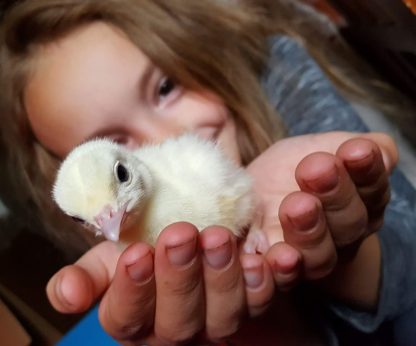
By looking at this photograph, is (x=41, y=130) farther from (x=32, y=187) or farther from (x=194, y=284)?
(x=194, y=284)

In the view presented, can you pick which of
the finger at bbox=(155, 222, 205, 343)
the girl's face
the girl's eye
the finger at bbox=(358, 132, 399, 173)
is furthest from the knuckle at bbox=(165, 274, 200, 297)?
the girl's eye

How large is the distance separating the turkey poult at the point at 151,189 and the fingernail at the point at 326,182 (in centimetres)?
15

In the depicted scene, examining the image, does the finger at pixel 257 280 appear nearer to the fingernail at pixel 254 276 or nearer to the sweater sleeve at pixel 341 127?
the fingernail at pixel 254 276

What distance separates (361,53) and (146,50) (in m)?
0.60

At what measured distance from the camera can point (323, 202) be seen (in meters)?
0.58

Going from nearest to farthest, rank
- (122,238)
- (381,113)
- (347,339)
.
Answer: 1. (122,238)
2. (347,339)
3. (381,113)

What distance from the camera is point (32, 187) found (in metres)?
1.33

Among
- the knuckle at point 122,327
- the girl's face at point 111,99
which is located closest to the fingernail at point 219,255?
the knuckle at point 122,327

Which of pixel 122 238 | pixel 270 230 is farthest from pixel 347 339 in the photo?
pixel 122 238

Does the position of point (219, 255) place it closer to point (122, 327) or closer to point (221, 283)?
point (221, 283)

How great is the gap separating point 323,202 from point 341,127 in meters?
0.50

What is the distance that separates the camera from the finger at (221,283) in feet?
1.75

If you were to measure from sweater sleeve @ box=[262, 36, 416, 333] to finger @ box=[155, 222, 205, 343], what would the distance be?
12.6 inches

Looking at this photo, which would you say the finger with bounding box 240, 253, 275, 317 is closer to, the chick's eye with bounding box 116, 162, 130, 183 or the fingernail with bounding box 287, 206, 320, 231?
the fingernail with bounding box 287, 206, 320, 231
